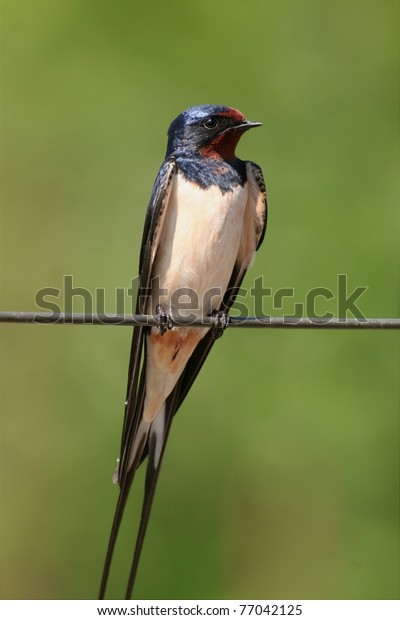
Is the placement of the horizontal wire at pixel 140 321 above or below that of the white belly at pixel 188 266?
below

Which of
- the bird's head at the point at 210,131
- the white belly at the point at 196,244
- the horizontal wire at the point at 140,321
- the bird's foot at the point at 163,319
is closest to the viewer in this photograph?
the horizontal wire at the point at 140,321

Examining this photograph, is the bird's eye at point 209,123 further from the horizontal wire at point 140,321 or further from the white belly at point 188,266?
the horizontal wire at point 140,321

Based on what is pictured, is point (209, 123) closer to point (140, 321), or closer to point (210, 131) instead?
point (210, 131)

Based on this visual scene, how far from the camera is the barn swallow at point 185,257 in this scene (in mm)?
2705

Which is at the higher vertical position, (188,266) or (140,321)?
(188,266)

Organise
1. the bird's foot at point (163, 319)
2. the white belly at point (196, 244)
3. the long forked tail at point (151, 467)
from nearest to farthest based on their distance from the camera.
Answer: the bird's foot at point (163, 319)
the long forked tail at point (151, 467)
the white belly at point (196, 244)

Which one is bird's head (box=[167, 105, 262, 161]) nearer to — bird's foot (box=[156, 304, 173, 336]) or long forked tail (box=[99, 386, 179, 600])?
bird's foot (box=[156, 304, 173, 336])

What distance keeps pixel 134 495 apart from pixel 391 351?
3.48 ft

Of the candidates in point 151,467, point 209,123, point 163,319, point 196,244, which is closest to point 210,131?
point 209,123

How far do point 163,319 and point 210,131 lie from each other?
60cm

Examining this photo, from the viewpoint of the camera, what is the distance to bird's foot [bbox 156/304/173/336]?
2.40m

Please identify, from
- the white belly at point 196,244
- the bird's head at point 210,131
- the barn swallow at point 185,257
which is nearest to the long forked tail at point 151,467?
the barn swallow at point 185,257

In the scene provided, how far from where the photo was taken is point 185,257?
2732 millimetres
